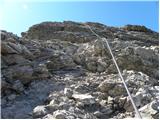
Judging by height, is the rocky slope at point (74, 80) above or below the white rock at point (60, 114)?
above

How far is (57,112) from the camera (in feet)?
26.5

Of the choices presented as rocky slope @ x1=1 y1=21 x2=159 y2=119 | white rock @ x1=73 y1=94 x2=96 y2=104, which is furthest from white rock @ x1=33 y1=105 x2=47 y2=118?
white rock @ x1=73 y1=94 x2=96 y2=104

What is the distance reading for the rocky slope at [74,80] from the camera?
28.2 ft

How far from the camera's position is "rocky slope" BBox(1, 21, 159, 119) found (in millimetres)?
8594

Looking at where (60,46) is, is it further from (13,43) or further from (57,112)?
(57,112)

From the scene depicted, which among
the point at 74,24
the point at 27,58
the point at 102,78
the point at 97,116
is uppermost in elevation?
the point at 74,24

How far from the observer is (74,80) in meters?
10.8

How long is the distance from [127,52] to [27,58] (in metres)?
3.38

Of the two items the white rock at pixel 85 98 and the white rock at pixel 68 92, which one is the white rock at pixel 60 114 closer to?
the white rock at pixel 85 98

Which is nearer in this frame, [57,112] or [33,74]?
[57,112]

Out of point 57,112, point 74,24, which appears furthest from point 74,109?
point 74,24

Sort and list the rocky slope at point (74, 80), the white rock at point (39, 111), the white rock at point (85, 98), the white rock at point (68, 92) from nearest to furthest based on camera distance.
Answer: the white rock at point (39, 111) < the rocky slope at point (74, 80) < the white rock at point (85, 98) < the white rock at point (68, 92)

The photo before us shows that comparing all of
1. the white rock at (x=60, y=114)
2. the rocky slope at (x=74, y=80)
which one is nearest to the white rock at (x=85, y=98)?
the rocky slope at (x=74, y=80)

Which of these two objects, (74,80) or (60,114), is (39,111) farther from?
(74,80)
